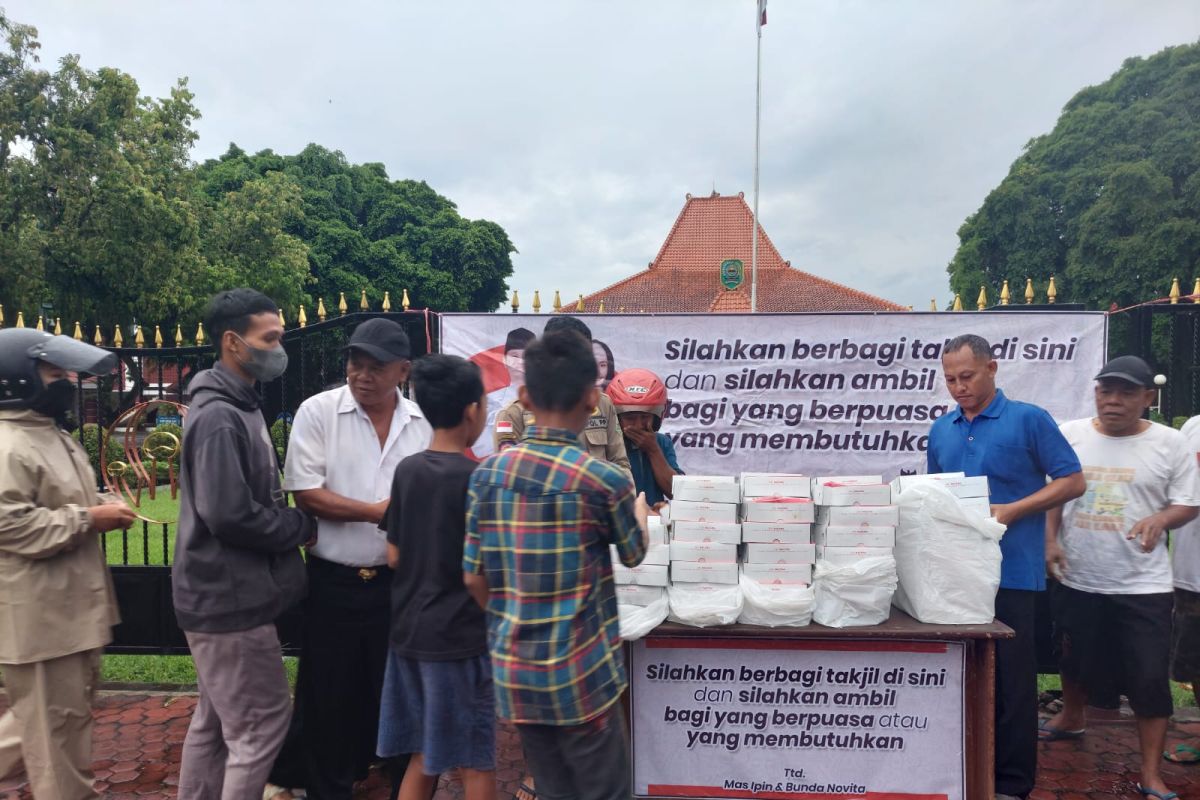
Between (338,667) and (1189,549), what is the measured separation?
3679 mm

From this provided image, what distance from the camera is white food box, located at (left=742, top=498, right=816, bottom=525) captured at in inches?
106

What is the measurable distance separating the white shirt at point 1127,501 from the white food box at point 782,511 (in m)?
1.39

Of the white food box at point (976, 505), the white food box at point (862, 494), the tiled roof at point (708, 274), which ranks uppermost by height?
the tiled roof at point (708, 274)

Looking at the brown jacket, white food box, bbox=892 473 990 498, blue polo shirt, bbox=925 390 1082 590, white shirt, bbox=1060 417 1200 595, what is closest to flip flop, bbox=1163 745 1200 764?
white shirt, bbox=1060 417 1200 595

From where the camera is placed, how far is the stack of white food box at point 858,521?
2652mm

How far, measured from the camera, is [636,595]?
2.69 meters

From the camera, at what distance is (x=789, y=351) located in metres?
4.27

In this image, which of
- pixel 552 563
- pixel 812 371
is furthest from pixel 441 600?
pixel 812 371

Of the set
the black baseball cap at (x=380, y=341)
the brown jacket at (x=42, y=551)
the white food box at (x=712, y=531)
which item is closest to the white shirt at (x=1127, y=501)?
the white food box at (x=712, y=531)

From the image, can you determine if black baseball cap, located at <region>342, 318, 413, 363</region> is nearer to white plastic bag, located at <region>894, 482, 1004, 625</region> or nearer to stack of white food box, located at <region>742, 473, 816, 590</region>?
stack of white food box, located at <region>742, 473, 816, 590</region>

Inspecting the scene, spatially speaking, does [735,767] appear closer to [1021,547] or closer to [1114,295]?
[1021,547]

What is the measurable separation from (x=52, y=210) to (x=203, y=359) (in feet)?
51.2

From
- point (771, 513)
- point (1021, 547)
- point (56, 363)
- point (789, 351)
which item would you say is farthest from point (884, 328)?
point (56, 363)

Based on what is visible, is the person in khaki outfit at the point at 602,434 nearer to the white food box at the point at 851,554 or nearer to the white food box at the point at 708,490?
the white food box at the point at 708,490
